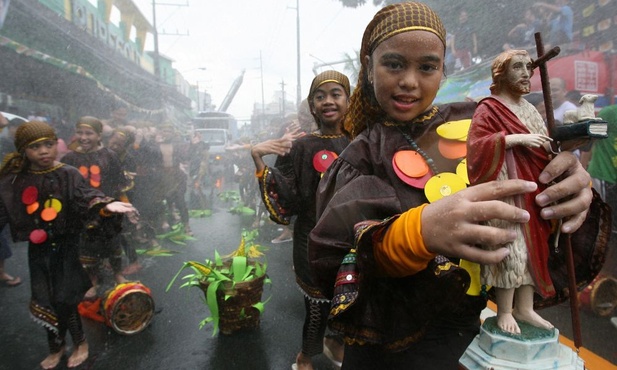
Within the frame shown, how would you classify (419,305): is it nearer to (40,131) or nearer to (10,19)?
(40,131)

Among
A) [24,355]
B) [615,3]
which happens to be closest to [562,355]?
[24,355]

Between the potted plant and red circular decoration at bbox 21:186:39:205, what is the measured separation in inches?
53.0

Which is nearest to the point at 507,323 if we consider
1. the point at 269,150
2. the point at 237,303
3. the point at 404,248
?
the point at 404,248

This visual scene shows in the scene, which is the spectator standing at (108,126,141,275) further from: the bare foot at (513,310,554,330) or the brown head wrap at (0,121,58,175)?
the bare foot at (513,310,554,330)

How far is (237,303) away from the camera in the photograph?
3711mm

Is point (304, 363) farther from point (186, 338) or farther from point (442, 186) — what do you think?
point (442, 186)

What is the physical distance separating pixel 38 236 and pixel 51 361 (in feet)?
3.75

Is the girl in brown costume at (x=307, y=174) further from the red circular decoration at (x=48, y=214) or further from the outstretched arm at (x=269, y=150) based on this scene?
the red circular decoration at (x=48, y=214)

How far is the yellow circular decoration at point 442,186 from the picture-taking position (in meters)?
1.19

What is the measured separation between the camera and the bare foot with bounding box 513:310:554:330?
103 centimetres

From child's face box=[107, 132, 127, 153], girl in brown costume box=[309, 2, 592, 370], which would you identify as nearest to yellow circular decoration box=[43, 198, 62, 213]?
child's face box=[107, 132, 127, 153]

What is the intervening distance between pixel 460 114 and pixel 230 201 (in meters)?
12.4

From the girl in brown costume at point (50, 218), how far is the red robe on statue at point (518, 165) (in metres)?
2.80

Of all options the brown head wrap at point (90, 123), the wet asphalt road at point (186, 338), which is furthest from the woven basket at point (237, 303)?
the brown head wrap at point (90, 123)
